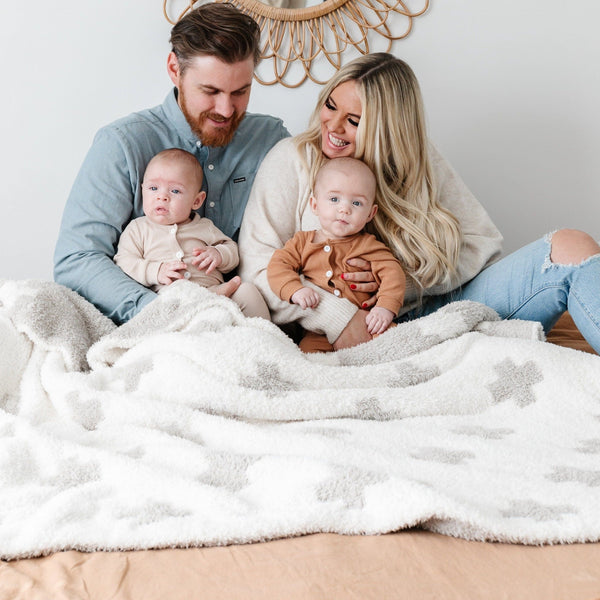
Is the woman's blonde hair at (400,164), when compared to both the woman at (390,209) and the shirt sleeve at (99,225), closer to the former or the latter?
the woman at (390,209)

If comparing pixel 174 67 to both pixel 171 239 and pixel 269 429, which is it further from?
pixel 269 429

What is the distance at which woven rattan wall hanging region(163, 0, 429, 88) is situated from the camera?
2438 mm

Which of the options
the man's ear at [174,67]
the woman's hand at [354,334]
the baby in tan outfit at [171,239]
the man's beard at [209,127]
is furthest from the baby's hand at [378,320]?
the man's ear at [174,67]

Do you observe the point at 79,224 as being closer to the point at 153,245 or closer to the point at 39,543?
the point at 153,245

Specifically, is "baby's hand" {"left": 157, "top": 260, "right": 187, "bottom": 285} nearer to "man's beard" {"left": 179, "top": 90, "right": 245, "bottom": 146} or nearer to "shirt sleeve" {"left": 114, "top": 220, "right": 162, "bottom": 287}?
"shirt sleeve" {"left": 114, "top": 220, "right": 162, "bottom": 287}

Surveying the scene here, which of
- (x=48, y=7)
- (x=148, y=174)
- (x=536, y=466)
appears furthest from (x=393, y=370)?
(x=48, y=7)

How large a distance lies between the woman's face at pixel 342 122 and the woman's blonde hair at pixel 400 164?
0.06 feet

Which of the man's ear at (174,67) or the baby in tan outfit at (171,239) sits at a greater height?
the man's ear at (174,67)

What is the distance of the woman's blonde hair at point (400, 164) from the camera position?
1981mm

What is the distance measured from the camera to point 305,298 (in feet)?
5.98

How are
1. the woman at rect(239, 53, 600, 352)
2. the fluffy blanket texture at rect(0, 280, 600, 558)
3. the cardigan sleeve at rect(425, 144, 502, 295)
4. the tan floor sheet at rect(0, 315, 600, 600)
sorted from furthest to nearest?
the cardigan sleeve at rect(425, 144, 502, 295), the woman at rect(239, 53, 600, 352), the fluffy blanket texture at rect(0, 280, 600, 558), the tan floor sheet at rect(0, 315, 600, 600)

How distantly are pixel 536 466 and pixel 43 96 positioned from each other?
74.1 inches

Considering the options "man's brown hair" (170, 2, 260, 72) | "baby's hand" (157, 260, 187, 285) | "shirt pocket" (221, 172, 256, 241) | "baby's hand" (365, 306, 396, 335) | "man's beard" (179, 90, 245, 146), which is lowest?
"baby's hand" (365, 306, 396, 335)

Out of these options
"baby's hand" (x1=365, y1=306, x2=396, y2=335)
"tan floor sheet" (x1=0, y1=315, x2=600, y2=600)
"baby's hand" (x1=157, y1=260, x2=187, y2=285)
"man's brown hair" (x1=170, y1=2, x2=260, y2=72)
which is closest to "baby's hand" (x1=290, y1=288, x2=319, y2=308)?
"baby's hand" (x1=365, y1=306, x2=396, y2=335)
